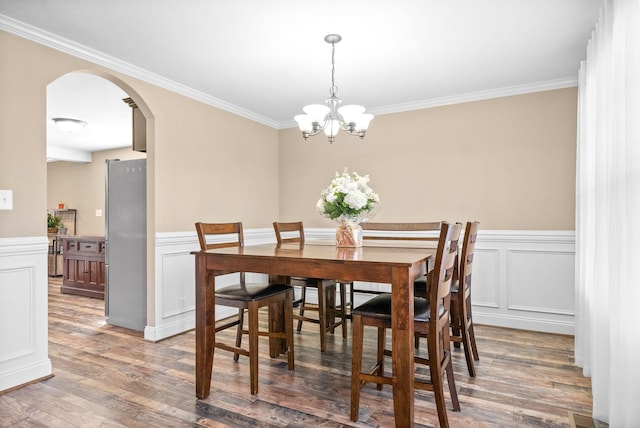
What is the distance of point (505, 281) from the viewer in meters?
3.73

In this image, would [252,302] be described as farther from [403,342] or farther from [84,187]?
[84,187]

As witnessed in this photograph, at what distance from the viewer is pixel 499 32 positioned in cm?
259

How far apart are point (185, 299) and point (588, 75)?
12.4 feet

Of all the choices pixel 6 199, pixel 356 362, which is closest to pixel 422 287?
pixel 356 362

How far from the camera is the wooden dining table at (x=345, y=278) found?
1.71 m

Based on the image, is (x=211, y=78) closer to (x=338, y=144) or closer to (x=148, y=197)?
(x=148, y=197)

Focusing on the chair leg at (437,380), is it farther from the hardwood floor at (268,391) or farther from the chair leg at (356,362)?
the chair leg at (356,362)

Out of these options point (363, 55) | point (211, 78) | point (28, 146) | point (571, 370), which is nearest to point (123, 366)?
point (28, 146)

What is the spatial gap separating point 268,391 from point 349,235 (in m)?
1.09

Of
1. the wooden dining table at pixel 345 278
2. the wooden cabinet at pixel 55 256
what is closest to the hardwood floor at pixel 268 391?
the wooden dining table at pixel 345 278

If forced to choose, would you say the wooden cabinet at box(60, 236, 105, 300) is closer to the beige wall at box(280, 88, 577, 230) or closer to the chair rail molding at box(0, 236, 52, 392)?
the chair rail molding at box(0, 236, 52, 392)

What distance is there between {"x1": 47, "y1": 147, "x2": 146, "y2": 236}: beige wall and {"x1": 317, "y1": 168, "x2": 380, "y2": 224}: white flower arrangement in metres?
5.55

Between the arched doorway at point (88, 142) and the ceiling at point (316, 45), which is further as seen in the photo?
the arched doorway at point (88, 142)

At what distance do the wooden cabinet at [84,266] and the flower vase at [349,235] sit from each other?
3818mm
